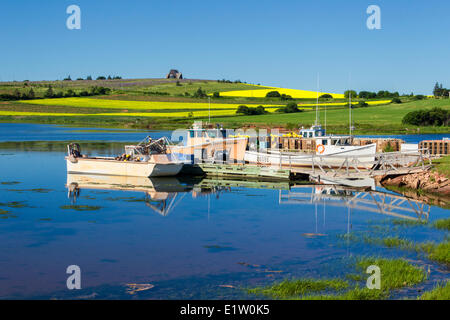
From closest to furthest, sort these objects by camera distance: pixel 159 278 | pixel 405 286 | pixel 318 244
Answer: pixel 405 286 < pixel 159 278 < pixel 318 244

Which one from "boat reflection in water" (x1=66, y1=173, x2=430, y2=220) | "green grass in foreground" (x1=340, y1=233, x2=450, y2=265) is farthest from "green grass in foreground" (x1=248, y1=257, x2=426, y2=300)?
"boat reflection in water" (x1=66, y1=173, x2=430, y2=220)

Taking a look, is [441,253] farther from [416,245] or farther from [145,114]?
[145,114]

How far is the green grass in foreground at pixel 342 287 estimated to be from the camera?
47.8 ft

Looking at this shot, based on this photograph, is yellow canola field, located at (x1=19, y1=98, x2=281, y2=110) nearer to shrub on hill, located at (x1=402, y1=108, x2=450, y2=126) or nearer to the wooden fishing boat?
shrub on hill, located at (x1=402, y1=108, x2=450, y2=126)

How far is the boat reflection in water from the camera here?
27438 millimetres

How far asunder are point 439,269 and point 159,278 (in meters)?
8.59

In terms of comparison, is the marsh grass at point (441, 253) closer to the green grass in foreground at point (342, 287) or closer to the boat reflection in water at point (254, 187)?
the green grass in foreground at point (342, 287)

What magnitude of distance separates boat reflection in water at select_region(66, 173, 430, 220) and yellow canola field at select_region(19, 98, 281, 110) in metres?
80.1

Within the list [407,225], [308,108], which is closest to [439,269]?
[407,225]

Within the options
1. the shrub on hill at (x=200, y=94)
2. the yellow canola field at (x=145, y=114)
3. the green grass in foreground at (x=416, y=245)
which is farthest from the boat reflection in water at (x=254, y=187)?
the shrub on hill at (x=200, y=94)

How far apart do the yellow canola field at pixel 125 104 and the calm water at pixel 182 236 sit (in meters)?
86.1

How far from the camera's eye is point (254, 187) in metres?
35.5

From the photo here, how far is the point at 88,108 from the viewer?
398 feet
